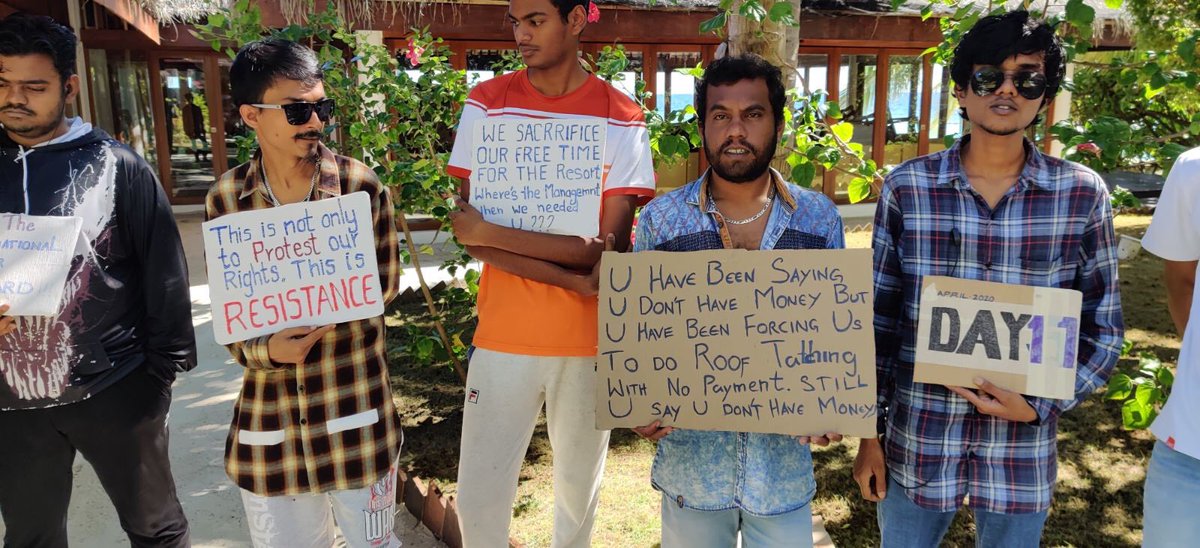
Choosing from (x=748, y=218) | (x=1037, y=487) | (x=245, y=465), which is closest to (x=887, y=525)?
(x=1037, y=487)

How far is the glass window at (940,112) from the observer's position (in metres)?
11.9

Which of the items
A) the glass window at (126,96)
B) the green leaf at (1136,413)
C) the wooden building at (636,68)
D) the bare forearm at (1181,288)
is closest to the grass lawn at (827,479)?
the green leaf at (1136,413)

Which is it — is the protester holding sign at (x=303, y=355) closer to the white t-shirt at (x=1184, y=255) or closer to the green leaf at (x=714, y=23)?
the green leaf at (x=714, y=23)

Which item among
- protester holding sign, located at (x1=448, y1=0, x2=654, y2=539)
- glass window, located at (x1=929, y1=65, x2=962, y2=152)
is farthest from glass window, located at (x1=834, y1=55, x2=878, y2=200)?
protester holding sign, located at (x1=448, y1=0, x2=654, y2=539)

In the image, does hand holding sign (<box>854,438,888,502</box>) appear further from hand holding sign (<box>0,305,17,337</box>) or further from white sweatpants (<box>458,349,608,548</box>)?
hand holding sign (<box>0,305,17,337</box>)

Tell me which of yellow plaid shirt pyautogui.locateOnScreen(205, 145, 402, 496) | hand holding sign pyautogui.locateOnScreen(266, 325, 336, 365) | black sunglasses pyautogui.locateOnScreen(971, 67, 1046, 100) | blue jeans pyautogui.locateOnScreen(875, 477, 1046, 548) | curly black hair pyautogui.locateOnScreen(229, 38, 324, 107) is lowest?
blue jeans pyautogui.locateOnScreen(875, 477, 1046, 548)

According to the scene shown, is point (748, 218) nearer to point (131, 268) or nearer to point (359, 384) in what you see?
point (359, 384)

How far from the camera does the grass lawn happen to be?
341 cm

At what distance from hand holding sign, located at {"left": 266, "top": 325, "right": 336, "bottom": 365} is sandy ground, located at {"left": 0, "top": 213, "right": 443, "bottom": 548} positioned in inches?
60.4

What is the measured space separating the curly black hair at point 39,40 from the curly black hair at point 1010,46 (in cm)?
238

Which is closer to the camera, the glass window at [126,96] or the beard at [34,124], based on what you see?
the beard at [34,124]

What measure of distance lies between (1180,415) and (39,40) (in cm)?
306

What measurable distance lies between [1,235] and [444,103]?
2.48m

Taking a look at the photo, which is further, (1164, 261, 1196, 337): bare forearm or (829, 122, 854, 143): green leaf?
(829, 122, 854, 143): green leaf
